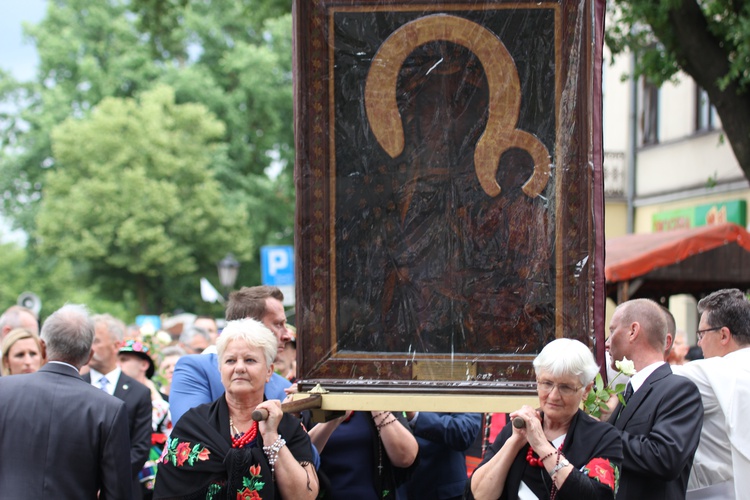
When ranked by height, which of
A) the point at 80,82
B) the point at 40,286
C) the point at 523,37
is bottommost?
the point at 40,286

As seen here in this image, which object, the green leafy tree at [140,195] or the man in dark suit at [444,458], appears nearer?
the man in dark suit at [444,458]

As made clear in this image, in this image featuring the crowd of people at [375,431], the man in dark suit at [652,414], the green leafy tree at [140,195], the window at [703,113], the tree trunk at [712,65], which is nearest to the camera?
the crowd of people at [375,431]

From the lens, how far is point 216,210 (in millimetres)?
38906

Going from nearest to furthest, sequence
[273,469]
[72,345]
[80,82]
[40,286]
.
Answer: [273,469]
[72,345]
[80,82]
[40,286]

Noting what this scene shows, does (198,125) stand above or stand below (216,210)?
above

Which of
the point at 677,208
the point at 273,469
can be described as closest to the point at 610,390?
the point at 273,469

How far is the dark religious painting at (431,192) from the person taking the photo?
4793 mm

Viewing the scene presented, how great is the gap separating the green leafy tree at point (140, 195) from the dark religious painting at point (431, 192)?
33.9m

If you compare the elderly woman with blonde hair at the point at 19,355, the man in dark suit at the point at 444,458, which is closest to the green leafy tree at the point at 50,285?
the elderly woman with blonde hair at the point at 19,355

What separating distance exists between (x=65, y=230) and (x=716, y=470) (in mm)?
35652

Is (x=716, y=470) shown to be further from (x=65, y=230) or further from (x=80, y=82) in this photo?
(x=80, y=82)

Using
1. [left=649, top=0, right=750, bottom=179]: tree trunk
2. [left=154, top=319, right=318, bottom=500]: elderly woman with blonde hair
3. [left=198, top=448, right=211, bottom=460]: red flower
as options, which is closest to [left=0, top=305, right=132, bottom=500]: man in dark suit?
[left=154, top=319, right=318, bottom=500]: elderly woman with blonde hair

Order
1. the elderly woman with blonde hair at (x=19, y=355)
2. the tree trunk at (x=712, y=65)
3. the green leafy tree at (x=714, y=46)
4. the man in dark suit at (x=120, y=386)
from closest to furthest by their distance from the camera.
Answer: the elderly woman with blonde hair at (x=19, y=355)
the man in dark suit at (x=120, y=386)
the green leafy tree at (x=714, y=46)
the tree trunk at (x=712, y=65)

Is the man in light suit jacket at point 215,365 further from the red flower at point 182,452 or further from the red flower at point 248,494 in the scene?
the red flower at point 248,494
